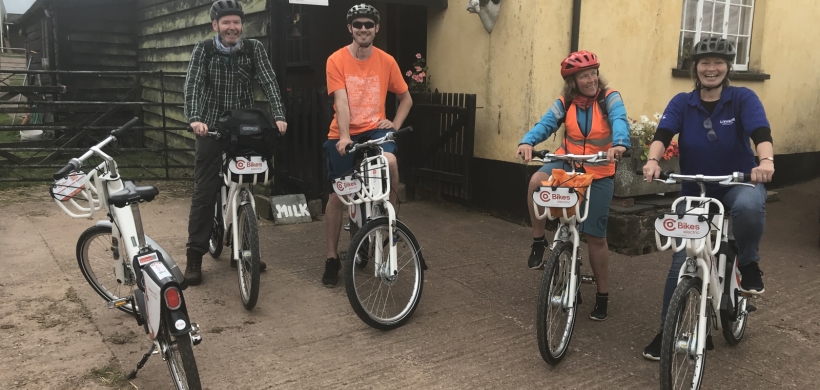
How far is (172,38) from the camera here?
1028 centimetres

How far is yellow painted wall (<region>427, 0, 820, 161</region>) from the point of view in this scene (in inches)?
246

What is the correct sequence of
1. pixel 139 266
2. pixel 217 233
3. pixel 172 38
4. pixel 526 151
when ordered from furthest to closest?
pixel 172 38 → pixel 217 233 → pixel 526 151 → pixel 139 266

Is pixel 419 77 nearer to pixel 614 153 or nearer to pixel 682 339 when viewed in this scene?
pixel 614 153

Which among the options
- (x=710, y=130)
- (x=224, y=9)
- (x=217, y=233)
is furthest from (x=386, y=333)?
(x=224, y=9)

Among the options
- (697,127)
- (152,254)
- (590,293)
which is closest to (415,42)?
(590,293)

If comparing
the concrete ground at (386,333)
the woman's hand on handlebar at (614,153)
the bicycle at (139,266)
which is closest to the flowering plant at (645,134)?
the concrete ground at (386,333)

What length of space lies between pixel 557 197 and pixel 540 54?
3.12 meters

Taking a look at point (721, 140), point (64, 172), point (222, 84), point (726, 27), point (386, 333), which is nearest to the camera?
point (64, 172)

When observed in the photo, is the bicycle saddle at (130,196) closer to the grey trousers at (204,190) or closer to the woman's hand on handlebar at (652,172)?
the grey trousers at (204,190)

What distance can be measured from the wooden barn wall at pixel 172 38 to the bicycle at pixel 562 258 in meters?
4.19

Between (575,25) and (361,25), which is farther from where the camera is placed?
(575,25)

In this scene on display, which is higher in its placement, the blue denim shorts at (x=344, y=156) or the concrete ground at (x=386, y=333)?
the blue denim shorts at (x=344, y=156)

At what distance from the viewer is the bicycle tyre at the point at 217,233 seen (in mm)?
4793

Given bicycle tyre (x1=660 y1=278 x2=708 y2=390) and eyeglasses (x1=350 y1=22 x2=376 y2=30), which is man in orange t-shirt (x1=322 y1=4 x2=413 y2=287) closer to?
eyeglasses (x1=350 y1=22 x2=376 y2=30)
